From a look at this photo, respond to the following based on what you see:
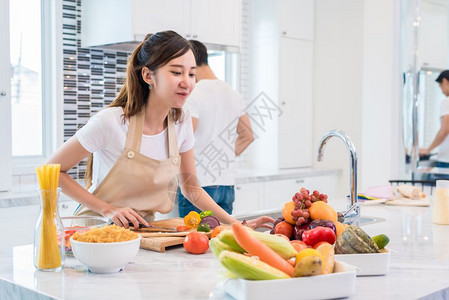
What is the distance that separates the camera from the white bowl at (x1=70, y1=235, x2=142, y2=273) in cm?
156

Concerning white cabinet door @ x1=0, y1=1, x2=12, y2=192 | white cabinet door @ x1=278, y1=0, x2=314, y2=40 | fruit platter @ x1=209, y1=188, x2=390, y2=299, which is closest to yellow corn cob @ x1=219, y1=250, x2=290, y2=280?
fruit platter @ x1=209, y1=188, x2=390, y2=299

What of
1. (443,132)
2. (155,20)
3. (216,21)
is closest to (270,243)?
(155,20)

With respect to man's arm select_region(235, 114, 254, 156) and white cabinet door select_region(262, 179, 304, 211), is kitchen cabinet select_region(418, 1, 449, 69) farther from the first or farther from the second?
man's arm select_region(235, 114, 254, 156)

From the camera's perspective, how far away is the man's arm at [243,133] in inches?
142

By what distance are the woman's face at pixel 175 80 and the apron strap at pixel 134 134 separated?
13 cm

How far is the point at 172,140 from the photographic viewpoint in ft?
7.95

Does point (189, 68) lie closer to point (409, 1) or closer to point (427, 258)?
point (427, 258)

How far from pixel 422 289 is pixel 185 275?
629mm

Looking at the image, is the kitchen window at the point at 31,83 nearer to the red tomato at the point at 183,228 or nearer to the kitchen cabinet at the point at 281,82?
the kitchen cabinet at the point at 281,82

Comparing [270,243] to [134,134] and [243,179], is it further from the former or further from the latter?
[243,179]

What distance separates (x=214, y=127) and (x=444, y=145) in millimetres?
2559

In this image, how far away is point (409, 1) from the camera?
5.12 m

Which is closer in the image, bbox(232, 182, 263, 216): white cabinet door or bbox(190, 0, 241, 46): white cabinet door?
bbox(190, 0, 241, 46): white cabinet door

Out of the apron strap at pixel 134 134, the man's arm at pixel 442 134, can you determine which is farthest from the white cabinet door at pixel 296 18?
the apron strap at pixel 134 134
